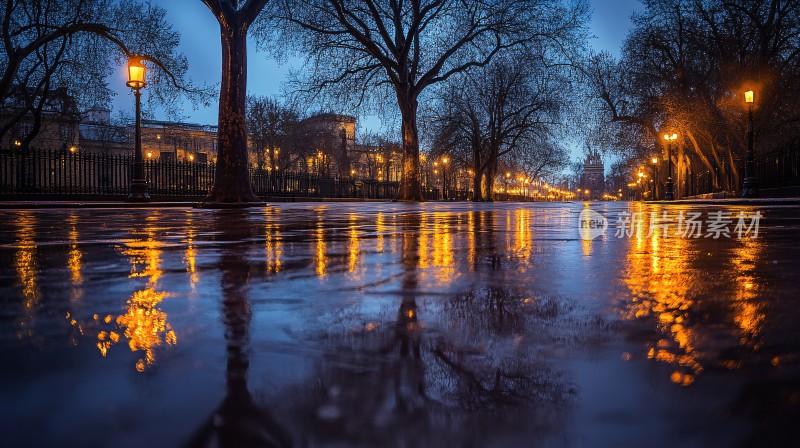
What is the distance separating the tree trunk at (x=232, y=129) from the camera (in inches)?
485

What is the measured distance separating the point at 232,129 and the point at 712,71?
24.5 meters

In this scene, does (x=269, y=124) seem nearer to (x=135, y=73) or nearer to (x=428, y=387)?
(x=135, y=73)

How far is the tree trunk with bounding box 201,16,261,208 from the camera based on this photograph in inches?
485

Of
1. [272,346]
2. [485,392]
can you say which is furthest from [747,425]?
[272,346]

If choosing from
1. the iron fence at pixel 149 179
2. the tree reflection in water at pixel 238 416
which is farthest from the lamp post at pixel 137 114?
the tree reflection in water at pixel 238 416

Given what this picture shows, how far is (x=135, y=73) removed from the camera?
15188 mm

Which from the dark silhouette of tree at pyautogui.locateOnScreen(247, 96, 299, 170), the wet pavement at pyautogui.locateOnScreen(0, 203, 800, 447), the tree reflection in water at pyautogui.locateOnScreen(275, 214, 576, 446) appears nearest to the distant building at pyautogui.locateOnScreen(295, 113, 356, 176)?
the dark silhouette of tree at pyautogui.locateOnScreen(247, 96, 299, 170)

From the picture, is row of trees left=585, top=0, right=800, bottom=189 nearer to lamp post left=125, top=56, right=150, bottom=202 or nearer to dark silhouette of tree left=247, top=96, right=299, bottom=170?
lamp post left=125, top=56, right=150, bottom=202

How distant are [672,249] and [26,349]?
2770 millimetres

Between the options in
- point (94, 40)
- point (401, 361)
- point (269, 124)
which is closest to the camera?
point (401, 361)

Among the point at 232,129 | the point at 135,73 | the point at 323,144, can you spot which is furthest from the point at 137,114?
the point at 323,144

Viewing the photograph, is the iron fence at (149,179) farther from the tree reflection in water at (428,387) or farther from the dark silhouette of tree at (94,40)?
the tree reflection in water at (428,387)

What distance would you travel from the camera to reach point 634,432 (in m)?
0.58

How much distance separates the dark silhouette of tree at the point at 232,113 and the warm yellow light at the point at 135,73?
415 centimetres
